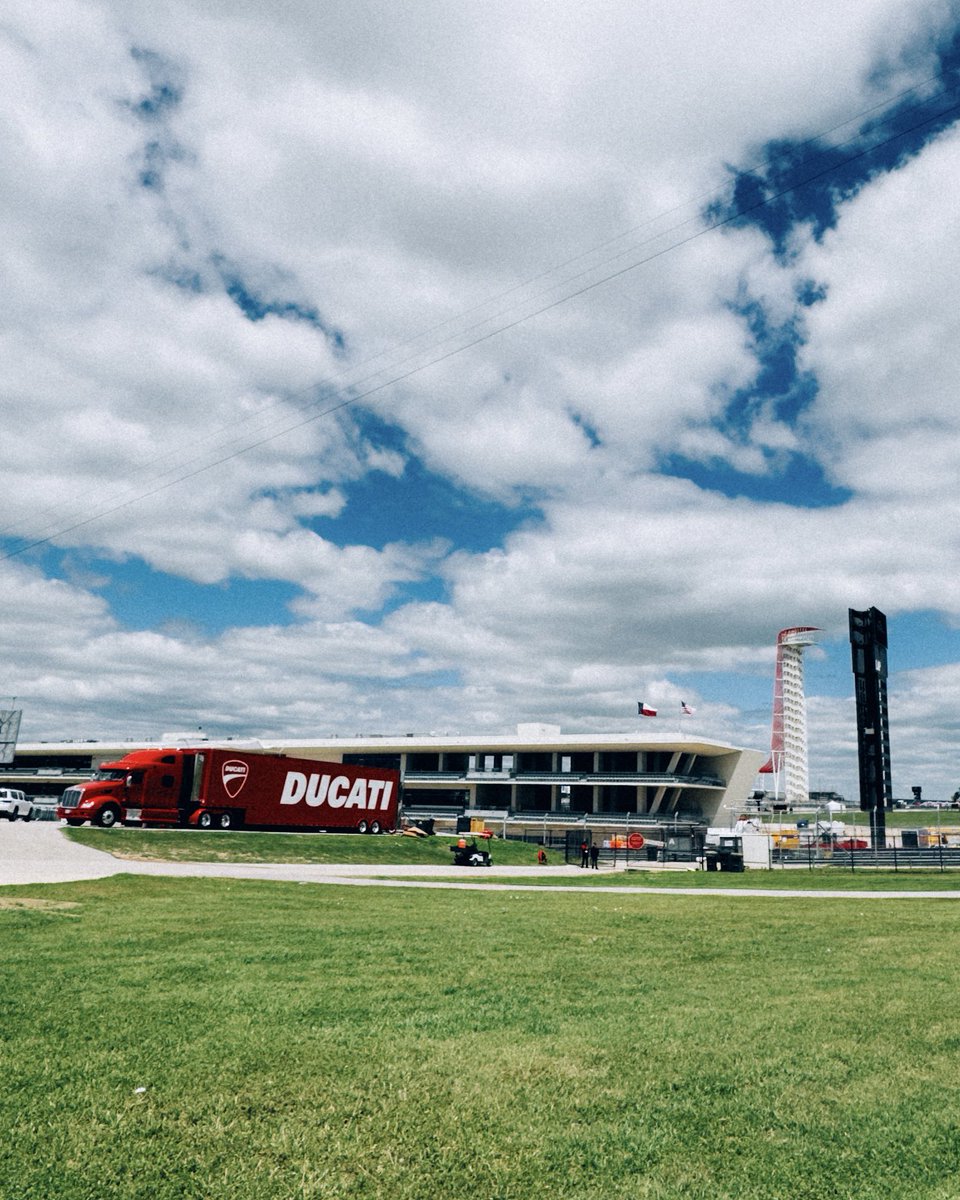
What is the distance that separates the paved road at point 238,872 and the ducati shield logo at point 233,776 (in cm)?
786

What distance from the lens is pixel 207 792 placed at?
44.3m

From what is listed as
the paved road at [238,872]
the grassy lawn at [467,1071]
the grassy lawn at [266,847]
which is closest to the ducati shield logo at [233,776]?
the grassy lawn at [266,847]

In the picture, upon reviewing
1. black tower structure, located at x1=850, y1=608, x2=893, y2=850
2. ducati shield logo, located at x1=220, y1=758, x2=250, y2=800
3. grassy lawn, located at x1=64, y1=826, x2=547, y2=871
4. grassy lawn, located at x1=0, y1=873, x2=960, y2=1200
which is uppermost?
black tower structure, located at x1=850, y1=608, x2=893, y2=850

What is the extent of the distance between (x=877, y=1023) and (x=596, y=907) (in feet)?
42.0

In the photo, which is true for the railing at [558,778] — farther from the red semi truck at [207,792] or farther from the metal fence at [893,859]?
the red semi truck at [207,792]

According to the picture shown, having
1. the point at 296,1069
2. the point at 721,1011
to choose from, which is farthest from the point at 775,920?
the point at 296,1069

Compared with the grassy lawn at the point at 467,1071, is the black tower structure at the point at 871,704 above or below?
above

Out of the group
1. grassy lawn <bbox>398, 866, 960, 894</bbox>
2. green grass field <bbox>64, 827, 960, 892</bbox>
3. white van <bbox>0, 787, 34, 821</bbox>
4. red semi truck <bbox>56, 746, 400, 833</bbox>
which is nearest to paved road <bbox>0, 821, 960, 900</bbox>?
grassy lawn <bbox>398, 866, 960, 894</bbox>

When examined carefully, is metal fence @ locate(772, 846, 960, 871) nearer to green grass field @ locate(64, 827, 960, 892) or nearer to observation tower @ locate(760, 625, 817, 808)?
green grass field @ locate(64, 827, 960, 892)

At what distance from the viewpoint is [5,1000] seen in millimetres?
8227

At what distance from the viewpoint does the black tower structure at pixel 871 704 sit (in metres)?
86.4

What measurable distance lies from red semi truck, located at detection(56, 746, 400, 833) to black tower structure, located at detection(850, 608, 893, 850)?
194ft

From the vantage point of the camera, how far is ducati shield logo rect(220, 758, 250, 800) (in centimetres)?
4506

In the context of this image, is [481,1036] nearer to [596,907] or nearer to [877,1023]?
[877,1023]
